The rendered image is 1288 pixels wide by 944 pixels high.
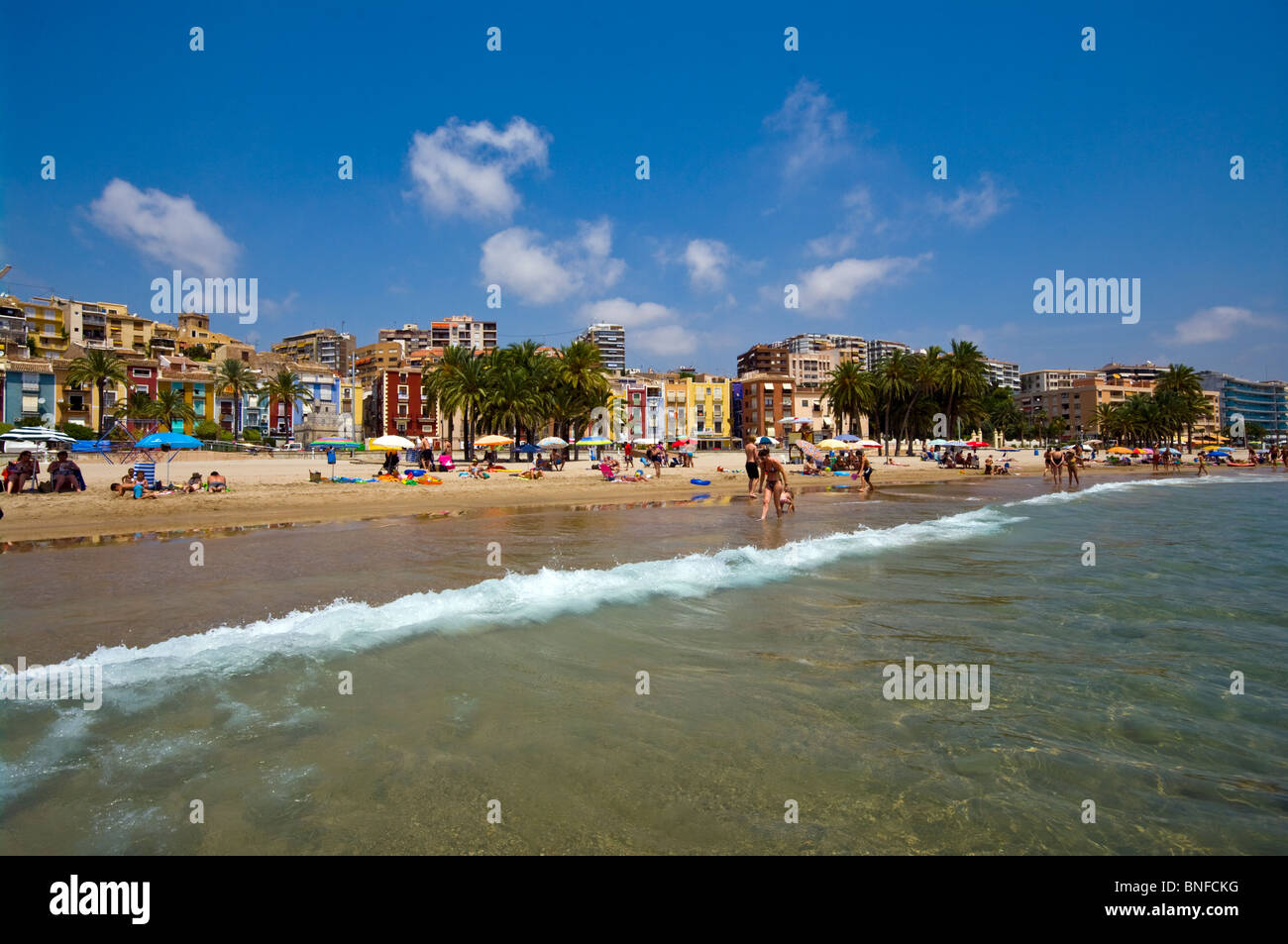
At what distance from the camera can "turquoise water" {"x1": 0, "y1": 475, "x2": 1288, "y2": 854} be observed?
340cm

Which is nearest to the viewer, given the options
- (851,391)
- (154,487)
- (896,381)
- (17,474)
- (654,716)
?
(654,716)

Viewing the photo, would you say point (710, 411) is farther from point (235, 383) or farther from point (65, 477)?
point (65, 477)

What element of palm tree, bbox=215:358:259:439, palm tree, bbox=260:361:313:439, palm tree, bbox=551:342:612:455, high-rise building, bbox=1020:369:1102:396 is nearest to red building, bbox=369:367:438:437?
palm tree, bbox=260:361:313:439

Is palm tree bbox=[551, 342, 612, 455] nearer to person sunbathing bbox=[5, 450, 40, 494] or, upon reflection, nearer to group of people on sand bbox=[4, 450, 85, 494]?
group of people on sand bbox=[4, 450, 85, 494]

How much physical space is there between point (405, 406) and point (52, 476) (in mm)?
81202

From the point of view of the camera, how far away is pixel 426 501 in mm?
24328

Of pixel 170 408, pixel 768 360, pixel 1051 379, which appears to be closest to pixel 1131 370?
pixel 1051 379

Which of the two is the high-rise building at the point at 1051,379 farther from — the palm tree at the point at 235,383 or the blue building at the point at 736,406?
the palm tree at the point at 235,383

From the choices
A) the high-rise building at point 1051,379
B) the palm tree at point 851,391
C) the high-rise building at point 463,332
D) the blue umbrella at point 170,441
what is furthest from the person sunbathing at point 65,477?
the high-rise building at point 1051,379

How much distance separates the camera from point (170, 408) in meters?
73.4

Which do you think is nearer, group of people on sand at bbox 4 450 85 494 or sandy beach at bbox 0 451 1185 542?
sandy beach at bbox 0 451 1185 542

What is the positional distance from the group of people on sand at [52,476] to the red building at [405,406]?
77.8 meters

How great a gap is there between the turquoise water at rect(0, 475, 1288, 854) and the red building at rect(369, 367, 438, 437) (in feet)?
305
